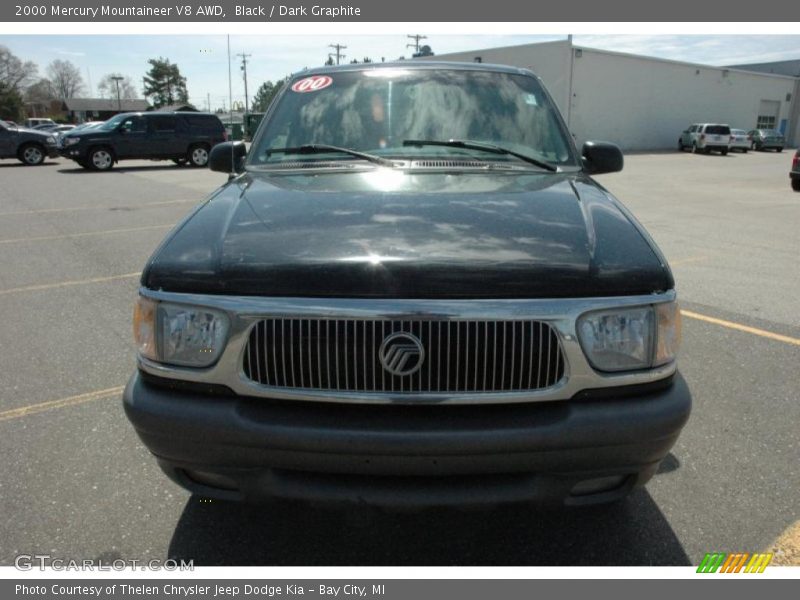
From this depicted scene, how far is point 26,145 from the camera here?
23.3m

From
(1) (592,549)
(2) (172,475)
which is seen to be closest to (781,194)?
(1) (592,549)

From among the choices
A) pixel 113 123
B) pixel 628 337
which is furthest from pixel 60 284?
pixel 113 123

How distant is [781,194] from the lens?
51.5 feet

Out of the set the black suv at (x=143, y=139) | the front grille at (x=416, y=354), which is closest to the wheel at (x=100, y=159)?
the black suv at (x=143, y=139)

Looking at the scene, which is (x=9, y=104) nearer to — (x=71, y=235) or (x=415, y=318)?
(x=71, y=235)

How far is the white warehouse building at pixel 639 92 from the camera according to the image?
119 feet

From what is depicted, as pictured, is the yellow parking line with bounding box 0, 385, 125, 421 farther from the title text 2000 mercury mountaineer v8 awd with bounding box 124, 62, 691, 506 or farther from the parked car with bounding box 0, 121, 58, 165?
the parked car with bounding box 0, 121, 58, 165

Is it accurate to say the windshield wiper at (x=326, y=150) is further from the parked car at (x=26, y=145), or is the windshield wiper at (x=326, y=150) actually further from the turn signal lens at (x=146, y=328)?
the parked car at (x=26, y=145)

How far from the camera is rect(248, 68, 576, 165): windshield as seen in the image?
330 cm

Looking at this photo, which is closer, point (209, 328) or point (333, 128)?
point (209, 328)

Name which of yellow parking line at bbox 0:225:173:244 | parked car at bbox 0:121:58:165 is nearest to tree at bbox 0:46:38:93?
parked car at bbox 0:121:58:165

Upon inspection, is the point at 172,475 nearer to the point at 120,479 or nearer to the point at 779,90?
the point at 120,479

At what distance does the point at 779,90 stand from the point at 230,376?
59.2 m

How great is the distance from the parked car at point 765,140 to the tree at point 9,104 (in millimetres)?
79861
